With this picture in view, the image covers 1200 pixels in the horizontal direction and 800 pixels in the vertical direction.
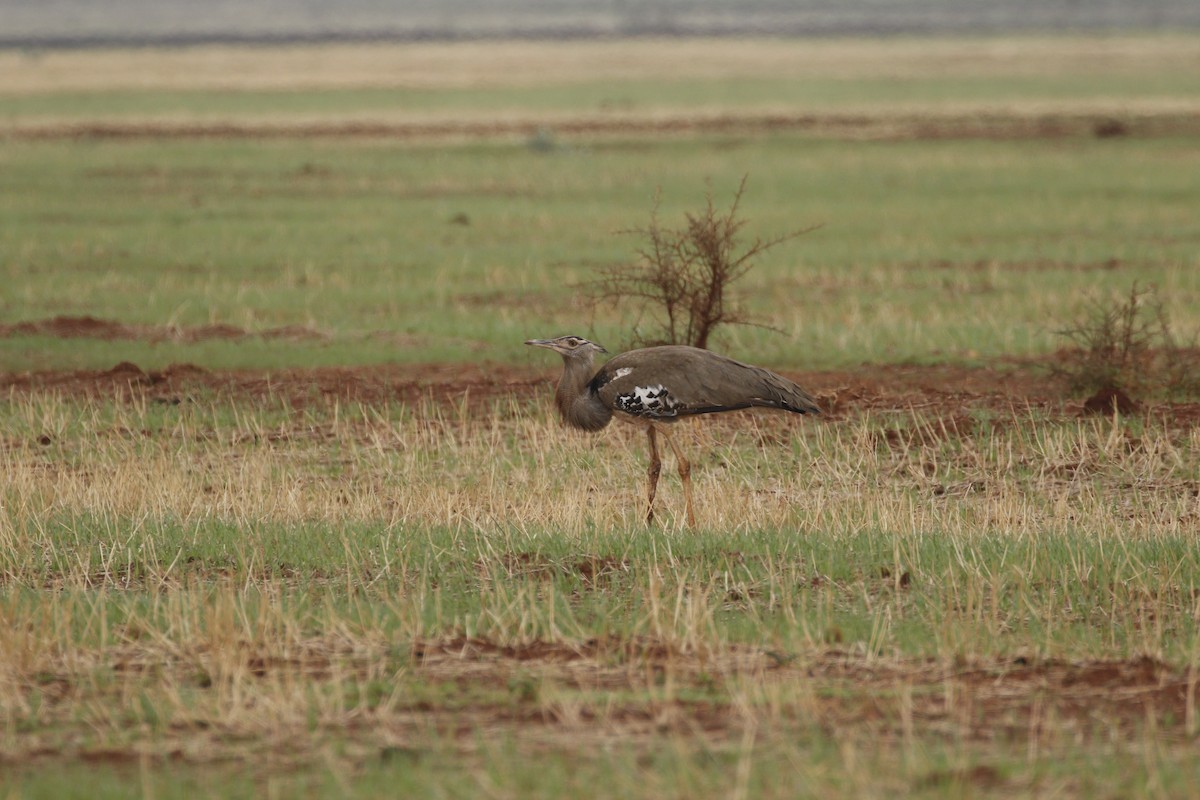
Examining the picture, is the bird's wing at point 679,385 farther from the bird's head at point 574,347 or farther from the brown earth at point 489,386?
the brown earth at point 489,386

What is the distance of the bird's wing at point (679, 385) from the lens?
403 inches

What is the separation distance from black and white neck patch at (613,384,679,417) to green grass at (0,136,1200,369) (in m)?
6.38

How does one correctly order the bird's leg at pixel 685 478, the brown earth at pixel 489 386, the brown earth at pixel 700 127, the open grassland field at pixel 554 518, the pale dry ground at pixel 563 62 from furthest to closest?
the pale dry ground at pixel 563 62
the brown earth at pixel 700 127
the brown earth at pixel 489 386
the bird's leg at pixel 685 478
the open grassland field at pixel 554 518

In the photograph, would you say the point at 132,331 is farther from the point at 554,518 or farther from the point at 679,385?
the point at 679,385

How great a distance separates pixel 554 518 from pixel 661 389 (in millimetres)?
1023

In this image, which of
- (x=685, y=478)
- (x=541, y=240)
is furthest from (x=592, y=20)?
(x=685, y=478)

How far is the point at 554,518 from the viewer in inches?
400

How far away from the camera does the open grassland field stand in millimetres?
6312

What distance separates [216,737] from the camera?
253 inches

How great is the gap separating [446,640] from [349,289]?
45.9ft

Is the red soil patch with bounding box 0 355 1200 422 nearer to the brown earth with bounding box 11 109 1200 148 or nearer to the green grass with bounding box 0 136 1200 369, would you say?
the green grass with bounding box 0 136 1200 369

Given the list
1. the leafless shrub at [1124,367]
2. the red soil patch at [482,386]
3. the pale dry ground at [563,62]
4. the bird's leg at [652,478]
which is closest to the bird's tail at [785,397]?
the bird's leg at [652,478]

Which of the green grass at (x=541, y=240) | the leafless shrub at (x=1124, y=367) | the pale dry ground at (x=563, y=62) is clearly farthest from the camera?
the pale dry ground at (x=563, y=62)

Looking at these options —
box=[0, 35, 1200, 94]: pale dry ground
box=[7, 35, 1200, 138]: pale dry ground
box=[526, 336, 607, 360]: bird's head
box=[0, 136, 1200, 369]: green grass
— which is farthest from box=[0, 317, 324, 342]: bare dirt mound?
box=[0, 35, 1200, 94]: pale dry ground
